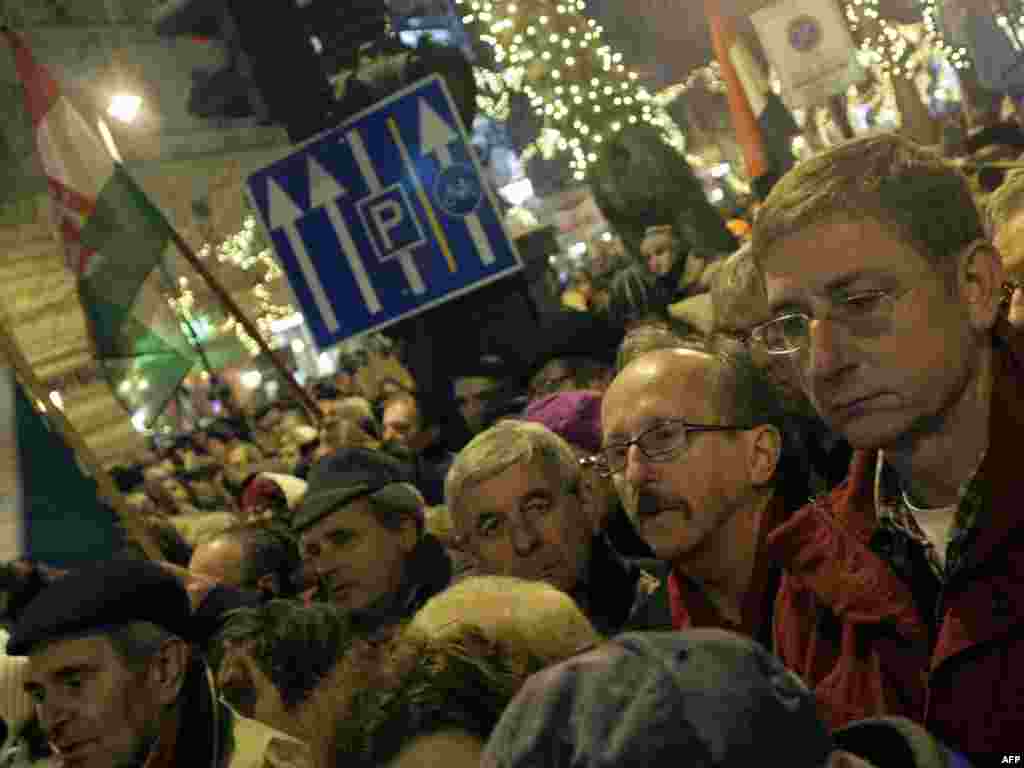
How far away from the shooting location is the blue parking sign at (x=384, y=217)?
208 inches

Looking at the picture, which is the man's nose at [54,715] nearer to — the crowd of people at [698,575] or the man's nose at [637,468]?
the crowd of people at [698,575]

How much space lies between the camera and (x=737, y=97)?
18.2 metres

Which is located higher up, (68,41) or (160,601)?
(68,41)

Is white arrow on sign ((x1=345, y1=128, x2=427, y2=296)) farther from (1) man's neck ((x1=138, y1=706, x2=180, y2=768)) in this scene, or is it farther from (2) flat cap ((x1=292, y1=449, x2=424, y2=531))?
(1) man's neck ((x1=138, y1=706, x2=180, y2=768))

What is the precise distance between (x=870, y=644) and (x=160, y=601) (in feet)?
6.86

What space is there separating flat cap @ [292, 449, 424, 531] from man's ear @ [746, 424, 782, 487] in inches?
74.7

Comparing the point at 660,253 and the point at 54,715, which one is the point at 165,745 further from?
the point at 660,253

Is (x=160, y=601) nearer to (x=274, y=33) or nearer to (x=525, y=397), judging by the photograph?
(x=525, y=397)

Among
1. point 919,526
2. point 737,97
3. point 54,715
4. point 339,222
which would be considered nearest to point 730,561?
point 919,526

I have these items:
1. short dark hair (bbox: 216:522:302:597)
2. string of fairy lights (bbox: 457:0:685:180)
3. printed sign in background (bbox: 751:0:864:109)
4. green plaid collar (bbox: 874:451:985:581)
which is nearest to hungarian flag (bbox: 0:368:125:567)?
short dark hair (bbox: 216:522:302:597)

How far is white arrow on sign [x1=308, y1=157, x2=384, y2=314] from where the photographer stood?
18.3 feet

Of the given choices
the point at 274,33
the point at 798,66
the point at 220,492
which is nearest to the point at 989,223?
the point at 274,33

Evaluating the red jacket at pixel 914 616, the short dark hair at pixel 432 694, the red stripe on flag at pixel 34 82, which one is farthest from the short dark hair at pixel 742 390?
the red stripe on flag at pixel 34 82

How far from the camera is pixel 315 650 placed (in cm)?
263
